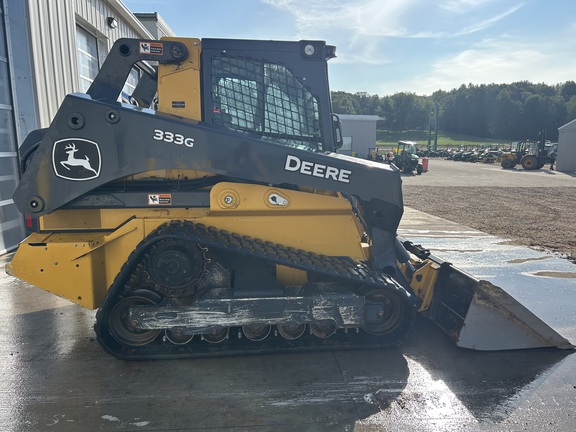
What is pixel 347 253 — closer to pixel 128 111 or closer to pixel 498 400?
pixel 498 400

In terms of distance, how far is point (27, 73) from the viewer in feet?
24.4

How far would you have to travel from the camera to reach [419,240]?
868 cm

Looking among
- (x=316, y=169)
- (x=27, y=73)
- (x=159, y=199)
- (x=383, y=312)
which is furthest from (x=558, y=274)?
(x=27, y=73)

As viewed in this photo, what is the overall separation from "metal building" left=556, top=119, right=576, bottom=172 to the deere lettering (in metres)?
33.1

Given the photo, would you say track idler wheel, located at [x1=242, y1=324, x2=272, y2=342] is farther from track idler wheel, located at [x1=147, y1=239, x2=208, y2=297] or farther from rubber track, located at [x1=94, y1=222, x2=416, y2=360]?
track idler wheel, located at [x1=147, y1=239, x2=208, y2=297]

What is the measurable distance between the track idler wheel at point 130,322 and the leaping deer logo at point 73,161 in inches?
→ 43.9

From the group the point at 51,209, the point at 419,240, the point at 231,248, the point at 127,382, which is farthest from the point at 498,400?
the point at 419,240

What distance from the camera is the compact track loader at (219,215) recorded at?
355cm

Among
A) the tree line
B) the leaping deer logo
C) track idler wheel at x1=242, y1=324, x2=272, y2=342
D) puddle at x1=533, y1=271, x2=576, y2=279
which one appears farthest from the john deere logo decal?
the tree line

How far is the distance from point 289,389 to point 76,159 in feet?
8.39

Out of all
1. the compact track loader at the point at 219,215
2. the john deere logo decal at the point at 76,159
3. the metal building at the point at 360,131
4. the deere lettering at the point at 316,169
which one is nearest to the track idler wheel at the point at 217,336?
the compact track loader at the point at 219,215

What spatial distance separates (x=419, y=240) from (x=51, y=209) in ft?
22.7

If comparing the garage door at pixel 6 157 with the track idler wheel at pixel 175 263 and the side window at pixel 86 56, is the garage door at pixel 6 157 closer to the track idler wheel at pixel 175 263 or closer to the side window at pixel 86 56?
the side window at pixel 86 56

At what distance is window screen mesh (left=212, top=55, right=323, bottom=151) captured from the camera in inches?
152
